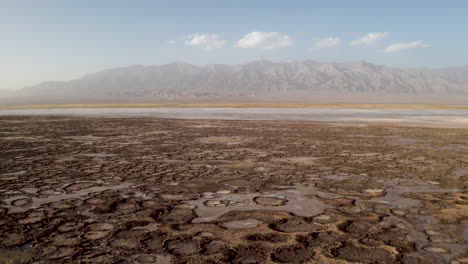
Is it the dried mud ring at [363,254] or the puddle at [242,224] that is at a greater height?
the puddle at [242,224]

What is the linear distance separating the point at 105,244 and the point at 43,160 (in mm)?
5685

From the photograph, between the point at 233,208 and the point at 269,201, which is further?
the point at 269,201

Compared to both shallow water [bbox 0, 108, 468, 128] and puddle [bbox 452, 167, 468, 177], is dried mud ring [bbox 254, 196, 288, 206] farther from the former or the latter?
shallow water [bbox 0, 108, 468, 128]

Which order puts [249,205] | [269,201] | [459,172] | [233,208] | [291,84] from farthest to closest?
[291,84] < [459,172] < [269,201] < [249,205] < [233,208]

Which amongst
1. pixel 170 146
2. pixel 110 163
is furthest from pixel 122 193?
pixel 170 146

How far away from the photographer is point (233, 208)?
15.0 ft

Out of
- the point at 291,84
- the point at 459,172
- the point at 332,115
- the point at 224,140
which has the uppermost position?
the point at 291,84

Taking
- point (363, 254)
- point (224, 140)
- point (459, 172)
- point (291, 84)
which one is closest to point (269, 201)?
point (363, 254)

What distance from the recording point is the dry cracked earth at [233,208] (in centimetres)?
324

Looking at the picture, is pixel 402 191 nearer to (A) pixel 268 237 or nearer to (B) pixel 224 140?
(A) pixel 268 237

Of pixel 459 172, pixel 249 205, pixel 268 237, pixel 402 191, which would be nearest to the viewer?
pixel 268 237

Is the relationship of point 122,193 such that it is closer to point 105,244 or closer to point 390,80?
point 105,244

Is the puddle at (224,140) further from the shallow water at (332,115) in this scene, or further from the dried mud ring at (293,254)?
the shallow water at (332,115)

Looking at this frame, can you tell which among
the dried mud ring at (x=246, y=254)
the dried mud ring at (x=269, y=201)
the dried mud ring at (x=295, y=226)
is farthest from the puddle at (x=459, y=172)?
the dried mud ring at (x=246, y=254)
